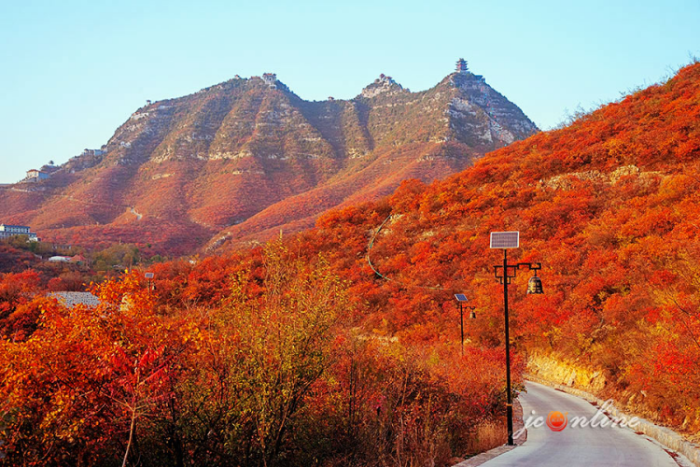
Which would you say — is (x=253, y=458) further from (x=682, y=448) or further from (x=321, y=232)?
(x=321, y=232)

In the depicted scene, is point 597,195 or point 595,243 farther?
point 597,195

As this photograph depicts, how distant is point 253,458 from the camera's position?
8.43m

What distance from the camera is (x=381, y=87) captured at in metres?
159

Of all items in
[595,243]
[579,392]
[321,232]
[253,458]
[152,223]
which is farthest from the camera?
[152,223]

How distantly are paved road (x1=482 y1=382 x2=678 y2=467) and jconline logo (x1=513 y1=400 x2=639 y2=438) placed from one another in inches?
7.8

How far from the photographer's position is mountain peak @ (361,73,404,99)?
155 metres

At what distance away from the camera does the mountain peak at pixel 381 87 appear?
155025 mm

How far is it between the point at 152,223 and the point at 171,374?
283 feet

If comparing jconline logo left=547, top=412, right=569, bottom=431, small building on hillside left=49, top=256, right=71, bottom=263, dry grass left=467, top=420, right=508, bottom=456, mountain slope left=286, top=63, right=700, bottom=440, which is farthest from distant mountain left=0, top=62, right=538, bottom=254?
dry grass left=467, top=420, right=508, bottom=456

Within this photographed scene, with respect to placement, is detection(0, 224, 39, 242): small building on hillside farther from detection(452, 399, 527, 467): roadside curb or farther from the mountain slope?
detection(452, 399, 527, 467): roadside curb

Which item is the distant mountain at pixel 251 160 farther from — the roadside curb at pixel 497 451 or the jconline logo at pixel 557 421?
the roadside curb at pixel 497 451

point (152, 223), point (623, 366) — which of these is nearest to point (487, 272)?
point (623, 366)

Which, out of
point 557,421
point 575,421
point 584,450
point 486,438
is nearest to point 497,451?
point 486,438

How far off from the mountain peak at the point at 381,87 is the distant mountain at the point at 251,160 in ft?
2.24
